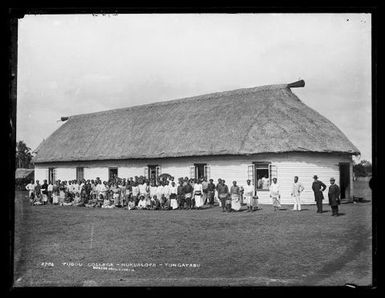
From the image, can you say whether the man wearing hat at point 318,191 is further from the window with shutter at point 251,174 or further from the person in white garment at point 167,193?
the person in white garment at point 167,193

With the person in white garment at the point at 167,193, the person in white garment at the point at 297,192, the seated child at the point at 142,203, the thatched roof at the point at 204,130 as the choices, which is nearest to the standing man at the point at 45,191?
the thatched roof at the point at 204,130

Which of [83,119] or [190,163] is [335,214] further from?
[83,119]

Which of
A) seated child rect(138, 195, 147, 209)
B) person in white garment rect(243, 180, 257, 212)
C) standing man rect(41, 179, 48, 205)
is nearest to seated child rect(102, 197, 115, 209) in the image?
seated child rect(138, 195, 147, 209)

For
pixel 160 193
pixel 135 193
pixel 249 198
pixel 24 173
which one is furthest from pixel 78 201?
pixel 249 198

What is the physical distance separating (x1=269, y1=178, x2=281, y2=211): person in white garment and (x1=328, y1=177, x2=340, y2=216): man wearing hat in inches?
25.7

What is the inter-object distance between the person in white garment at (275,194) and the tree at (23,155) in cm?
292

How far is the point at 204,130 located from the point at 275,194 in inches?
112

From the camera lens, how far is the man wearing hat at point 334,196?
3911 mm

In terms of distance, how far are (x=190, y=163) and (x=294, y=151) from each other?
2045 millimetres

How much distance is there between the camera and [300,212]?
4.33 m

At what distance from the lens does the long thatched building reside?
4.68 metres

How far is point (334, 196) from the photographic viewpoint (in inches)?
167
